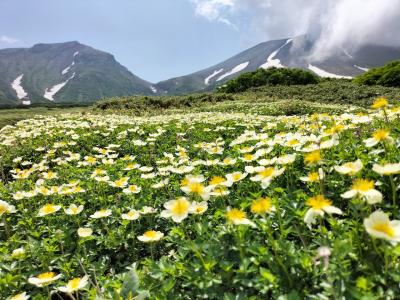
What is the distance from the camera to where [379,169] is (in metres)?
2.40

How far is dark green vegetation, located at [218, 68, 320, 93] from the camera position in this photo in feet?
158

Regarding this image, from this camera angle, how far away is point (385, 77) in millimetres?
47094

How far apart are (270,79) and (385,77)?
14.2 m

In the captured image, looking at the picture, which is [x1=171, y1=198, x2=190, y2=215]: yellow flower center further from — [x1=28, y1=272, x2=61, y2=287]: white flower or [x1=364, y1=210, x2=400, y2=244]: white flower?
[x1=364, y1=210, x2=400, y2=244]: white flower

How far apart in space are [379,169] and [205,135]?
669cm

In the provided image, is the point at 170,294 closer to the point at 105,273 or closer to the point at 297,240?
the point at 297,240

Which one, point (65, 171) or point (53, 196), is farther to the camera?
point (65, 171)

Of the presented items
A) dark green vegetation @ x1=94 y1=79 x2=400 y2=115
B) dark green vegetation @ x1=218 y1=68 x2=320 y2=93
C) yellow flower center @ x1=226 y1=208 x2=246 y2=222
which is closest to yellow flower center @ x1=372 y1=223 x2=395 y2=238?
yellow flower center @ x1=226 y1=208 x2=246 y2=222

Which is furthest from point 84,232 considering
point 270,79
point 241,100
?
point 270,79

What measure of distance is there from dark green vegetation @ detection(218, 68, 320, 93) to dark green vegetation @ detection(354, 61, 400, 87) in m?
6.83

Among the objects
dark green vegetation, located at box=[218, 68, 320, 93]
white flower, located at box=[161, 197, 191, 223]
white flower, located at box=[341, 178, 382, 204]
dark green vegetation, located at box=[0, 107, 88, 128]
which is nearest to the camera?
white flower, located at box=[341, 178, 382, 204]

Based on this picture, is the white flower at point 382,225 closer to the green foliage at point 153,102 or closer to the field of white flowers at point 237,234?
the field of white flowers at point 237,234

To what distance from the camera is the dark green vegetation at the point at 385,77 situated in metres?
45.9

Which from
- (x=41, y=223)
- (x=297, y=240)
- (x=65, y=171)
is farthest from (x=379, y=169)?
(x=65, y=171)
